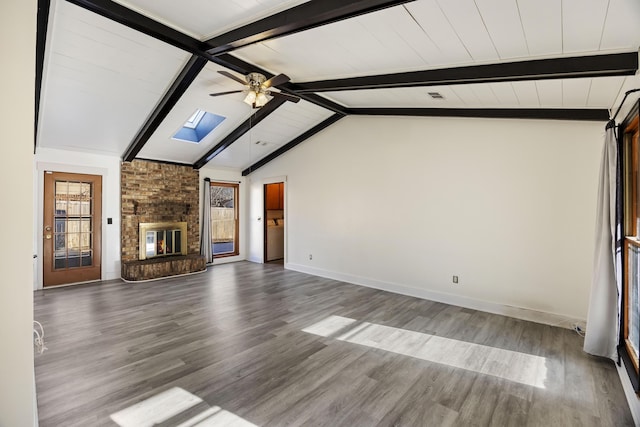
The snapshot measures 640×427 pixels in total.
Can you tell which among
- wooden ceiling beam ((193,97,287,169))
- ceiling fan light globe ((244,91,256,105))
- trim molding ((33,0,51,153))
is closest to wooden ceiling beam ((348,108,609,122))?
wooden ceiling beam ((193,97,287,169))

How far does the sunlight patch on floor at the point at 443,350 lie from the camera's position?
2797mm

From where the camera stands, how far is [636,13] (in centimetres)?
181

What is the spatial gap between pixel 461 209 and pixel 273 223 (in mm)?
5122

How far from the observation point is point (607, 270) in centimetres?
289

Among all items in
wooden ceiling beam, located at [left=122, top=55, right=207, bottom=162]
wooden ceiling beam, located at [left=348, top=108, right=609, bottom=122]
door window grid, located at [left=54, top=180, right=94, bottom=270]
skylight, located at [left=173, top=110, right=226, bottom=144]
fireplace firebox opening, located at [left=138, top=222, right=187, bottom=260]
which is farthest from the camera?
fireplace firebox opening, located at [left=138, top=222, right=187, bottom=260]

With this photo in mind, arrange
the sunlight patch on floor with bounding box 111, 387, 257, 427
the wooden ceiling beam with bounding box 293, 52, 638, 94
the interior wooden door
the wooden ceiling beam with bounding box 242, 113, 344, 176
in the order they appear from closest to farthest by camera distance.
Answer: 1. the sunlight patch on floor with bounding box 111, 387, 257, 427
2. the wooden ceiling beam with bounding box 293, 52, 638, 94
3. the interior wooden door
4. the wooden ceiling beam with bounding box 242, 113, 344, 176

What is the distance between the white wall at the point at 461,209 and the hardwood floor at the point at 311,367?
20.1 inches

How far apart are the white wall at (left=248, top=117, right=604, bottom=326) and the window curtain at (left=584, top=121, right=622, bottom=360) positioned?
0.88m

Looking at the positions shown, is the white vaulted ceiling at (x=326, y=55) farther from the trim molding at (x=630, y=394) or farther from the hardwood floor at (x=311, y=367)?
the hardwood floor at (x=311, y=367)

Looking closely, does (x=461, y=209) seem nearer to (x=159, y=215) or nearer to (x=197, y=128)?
(x=197, y=128)

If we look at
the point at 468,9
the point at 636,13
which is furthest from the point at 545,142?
the point at 468,9

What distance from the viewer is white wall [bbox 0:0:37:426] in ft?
3.99

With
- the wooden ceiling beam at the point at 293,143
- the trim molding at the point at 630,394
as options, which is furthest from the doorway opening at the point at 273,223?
the trim molding at the point at 630,394

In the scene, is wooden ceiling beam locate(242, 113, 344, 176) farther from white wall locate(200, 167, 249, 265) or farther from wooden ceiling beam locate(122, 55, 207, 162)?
wooden ceiling beam locate(122, 55, 207, 162)
